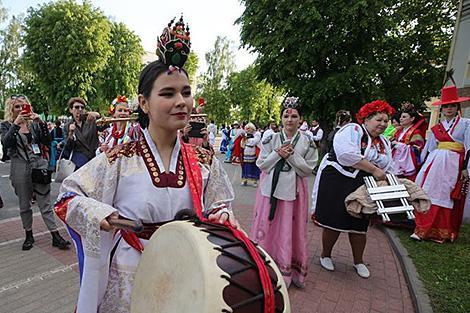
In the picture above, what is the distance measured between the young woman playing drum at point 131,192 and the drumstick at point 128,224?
45 millimetres

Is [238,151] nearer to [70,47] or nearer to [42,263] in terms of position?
[42,263]

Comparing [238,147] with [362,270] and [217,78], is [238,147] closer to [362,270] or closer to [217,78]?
[362,270]

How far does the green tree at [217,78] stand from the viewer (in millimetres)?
39250

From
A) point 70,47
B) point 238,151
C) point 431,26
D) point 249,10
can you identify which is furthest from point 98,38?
point 431,26

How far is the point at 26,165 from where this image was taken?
408 centimetres

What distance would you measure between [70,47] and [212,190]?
71.1ft

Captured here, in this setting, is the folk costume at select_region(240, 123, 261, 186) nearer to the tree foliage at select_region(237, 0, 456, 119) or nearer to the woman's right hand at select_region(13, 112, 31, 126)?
the tree foliage at select_region(237, 0, 456, 119)

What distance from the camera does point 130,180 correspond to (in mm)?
1462

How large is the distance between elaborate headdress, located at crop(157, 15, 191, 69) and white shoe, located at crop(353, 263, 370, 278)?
11.3 ft

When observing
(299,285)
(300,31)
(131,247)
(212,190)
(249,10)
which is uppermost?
(249,10)

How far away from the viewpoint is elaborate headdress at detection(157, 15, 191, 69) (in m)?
1.50

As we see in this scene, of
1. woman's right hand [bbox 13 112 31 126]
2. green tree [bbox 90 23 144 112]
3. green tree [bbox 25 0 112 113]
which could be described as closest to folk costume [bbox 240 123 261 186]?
woman's right hand [bbox 13 112 31 126]

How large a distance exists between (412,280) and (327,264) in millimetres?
955

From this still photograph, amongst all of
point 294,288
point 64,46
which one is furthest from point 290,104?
point 64,46
